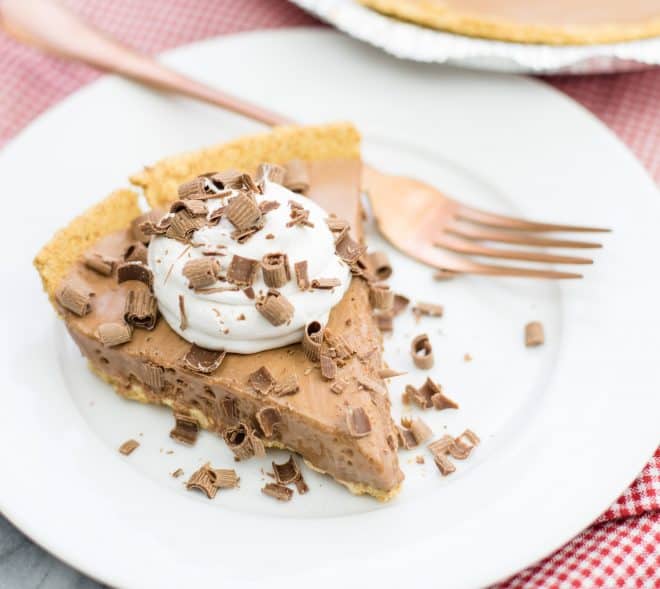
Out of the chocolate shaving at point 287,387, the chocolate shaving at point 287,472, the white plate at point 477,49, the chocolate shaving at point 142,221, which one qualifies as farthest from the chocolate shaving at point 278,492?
the white plate at point 477,49

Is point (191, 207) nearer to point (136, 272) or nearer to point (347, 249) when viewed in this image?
point (136, 272)

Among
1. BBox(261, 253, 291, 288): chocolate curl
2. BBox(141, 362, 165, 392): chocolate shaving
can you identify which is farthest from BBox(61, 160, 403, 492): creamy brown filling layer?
BBox(261, 253, 291, 288): chocolate curl

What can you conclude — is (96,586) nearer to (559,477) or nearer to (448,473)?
(448,473)

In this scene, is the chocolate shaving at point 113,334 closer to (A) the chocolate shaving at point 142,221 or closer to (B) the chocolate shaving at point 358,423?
(A) the chocolate shaving at point 142,221

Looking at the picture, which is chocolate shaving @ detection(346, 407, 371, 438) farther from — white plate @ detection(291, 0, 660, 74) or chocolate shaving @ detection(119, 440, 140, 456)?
white plate @ detection(291, 0, 660, 74)

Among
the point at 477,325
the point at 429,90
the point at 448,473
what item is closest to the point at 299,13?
the point at 429,90

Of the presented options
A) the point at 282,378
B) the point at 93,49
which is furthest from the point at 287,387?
the point at 93,49
